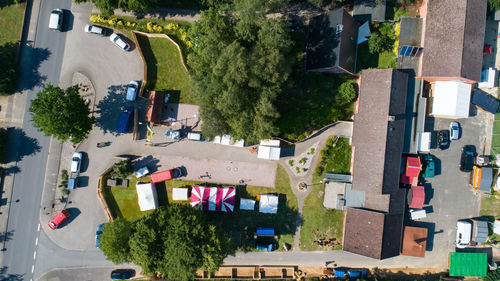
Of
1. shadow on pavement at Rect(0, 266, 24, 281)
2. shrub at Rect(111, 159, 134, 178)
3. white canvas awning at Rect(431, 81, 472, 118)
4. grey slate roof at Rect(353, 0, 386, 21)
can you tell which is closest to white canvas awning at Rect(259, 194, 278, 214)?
shrub at Rect(111, 159, 134, 178)

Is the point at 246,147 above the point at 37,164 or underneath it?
above

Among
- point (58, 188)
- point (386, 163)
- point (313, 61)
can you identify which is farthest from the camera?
point (58, 188)

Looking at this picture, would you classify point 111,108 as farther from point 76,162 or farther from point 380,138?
point 380,138

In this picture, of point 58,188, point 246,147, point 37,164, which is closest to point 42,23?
point 37,164

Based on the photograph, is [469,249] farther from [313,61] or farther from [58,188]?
[58,188]

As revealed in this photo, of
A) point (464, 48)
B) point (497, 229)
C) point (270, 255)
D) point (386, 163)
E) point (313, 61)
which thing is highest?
point (464, 48)

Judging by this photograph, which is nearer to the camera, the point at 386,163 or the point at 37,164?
the point at 386,163

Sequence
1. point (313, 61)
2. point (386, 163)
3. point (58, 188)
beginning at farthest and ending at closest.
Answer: point (58, 188), point (313, 61), point (386, 163)
